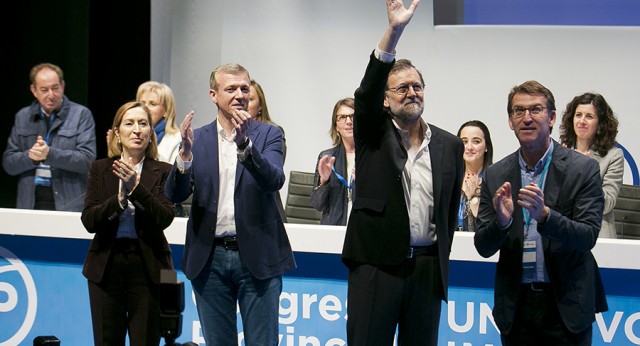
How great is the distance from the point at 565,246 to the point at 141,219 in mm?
2279

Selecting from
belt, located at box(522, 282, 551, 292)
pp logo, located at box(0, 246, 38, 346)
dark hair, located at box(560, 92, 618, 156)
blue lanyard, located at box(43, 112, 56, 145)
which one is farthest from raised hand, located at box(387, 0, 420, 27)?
blue lanyard, located at box(43, 112, 56, 145)

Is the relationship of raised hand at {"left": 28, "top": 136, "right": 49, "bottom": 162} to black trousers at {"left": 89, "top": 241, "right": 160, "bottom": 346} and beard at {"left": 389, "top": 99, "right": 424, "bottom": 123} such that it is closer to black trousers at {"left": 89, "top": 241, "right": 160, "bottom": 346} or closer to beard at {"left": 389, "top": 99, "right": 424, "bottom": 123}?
black trousers at {"left": 89, "top": 241, "right": 160, "bottom": 346}

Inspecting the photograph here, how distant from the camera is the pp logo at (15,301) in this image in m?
6.22

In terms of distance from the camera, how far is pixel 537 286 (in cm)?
437

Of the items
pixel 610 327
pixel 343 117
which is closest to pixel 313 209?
pixel 343 117

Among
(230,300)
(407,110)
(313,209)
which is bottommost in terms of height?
(230,300)

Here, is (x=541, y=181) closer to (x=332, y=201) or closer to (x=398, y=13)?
(x=398, y=13)

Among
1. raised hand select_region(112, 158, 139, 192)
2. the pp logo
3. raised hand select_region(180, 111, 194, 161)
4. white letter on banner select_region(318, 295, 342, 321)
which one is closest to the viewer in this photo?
raised hand select_region(180, 111, 194, 161)

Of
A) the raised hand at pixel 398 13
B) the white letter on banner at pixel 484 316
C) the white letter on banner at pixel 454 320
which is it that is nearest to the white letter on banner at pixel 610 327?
the white letter on banner at pixel 484 316

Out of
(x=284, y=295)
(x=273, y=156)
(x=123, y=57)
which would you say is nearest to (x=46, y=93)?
(x=123, y=57)

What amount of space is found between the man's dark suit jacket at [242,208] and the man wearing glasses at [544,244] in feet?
3.20

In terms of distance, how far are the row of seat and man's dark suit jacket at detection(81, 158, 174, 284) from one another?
2.00m

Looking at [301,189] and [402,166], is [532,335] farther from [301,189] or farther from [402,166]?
[301,189]

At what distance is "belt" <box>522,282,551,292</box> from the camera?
4355mm
